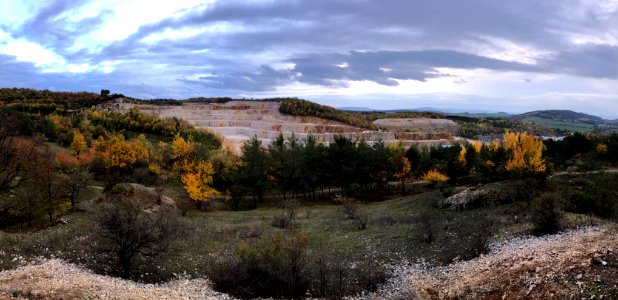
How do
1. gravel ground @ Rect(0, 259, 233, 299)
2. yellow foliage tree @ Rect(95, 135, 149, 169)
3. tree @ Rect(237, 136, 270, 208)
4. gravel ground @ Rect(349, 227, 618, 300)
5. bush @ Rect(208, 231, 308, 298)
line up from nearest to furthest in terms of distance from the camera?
gravel ground @ Rect(349, 227, 618, 300) → gravel ground @ Rect(0, 259, 233, 299) → bush @ Rect(208, 231, 308, 298) → tree @ Rect(237, 136, 270, 208) → yellow foliage tree @ Rect(95, 135, 149, 169)

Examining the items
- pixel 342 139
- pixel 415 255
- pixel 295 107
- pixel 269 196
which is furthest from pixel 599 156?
pixel 295 107

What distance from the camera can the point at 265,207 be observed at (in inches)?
2292

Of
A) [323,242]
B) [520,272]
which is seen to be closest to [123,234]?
[323,242]

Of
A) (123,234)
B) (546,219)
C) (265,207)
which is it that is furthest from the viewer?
(265,207)

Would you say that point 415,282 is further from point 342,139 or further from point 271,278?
point 342,139

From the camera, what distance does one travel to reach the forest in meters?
19.7

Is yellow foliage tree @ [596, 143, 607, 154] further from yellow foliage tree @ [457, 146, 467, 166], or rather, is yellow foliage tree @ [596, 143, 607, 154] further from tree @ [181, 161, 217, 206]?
tree @ [181, 161, 217, 206]

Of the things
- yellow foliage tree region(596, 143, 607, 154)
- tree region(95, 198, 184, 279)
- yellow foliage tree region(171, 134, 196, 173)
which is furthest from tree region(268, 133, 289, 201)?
yellow foliage tree region(596, 143, 607, 154)

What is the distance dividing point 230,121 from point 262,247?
146m

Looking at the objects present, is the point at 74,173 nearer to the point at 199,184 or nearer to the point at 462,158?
the point at 199,184

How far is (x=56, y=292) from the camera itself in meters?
14.8

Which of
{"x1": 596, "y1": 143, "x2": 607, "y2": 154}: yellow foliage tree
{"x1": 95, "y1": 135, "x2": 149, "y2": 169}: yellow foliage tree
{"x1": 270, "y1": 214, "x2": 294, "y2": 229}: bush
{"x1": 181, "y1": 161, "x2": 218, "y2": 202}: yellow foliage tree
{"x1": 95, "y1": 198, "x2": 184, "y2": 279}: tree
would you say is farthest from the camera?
{"x1": 596, "y1": 143, "x2": 607, "y2": 154}: yellow foliage tree

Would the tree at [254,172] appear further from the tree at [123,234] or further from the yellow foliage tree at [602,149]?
the yellow foliage tree at [602,149]

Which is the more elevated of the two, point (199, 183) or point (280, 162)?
point (280, 162)
